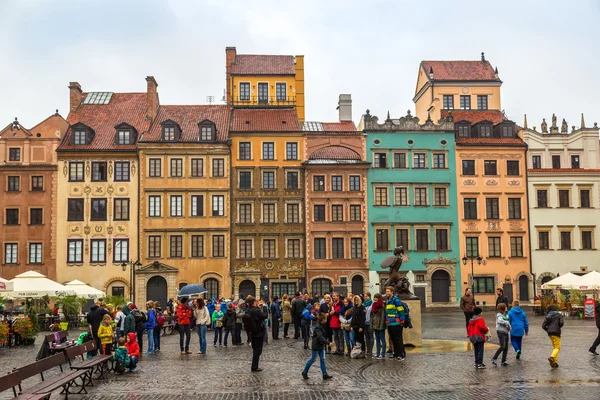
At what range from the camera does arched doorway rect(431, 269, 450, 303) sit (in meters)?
52.6

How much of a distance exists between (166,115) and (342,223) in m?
15.3

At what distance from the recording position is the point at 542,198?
177ft

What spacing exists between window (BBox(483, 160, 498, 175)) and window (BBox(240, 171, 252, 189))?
1665 cm

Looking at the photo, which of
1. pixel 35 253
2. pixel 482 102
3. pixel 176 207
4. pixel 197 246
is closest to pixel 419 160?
pixel 482 102

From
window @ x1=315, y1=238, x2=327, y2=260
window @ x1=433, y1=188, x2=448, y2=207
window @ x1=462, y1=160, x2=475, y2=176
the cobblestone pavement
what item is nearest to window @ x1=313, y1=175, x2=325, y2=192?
window @ x1=315, y1=238, x2=327, y2=260

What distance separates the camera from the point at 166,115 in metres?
55.8

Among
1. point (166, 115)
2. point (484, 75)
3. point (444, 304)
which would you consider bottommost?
point (444, 304)

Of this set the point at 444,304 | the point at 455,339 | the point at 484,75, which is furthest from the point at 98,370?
the point at 484,75

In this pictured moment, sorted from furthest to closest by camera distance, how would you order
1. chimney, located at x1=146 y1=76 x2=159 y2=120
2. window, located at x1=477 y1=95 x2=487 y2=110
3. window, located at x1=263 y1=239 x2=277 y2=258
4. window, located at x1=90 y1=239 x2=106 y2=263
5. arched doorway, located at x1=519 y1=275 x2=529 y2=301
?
window, located at x1=477 y1=95 x2=487 y2=110, chimney, located at x1=146 y1=76 x2=159 y2=120, arched doorway, located at x1=519 y1=275 x2=529 y2=301, window, located at x1=263 y1=239 x2=277 y2=258, window, located at x1=90 y1=239 x2=106 y2=263

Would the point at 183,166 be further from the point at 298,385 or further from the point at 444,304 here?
the point at 298,385

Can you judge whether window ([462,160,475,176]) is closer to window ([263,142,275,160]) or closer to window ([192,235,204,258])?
window ([263,142,275,160])

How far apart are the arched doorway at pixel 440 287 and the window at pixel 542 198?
8.55 m

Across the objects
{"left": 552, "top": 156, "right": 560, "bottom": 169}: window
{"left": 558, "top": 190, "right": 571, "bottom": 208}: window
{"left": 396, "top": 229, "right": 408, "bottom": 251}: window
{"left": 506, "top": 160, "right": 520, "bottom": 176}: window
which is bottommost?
{"left": 396, "top": 229, "right": 408, "bottom": 251}: window

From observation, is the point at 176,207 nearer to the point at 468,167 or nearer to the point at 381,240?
the point at 381,240
